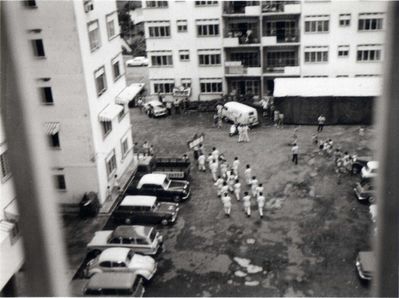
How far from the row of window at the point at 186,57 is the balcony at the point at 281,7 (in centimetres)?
305

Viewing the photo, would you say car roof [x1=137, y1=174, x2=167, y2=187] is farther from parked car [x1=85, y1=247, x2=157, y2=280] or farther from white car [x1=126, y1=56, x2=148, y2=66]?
white car [x1=126, y1=56, x2=148, y2=66]

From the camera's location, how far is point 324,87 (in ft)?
70.0

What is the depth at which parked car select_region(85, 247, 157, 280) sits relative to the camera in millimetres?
11383

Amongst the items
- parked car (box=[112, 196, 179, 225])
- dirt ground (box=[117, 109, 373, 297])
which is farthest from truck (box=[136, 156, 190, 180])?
parked car (box=[112, 196, 179, 225])

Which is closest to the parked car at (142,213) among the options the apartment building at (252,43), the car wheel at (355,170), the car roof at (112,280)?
the car roof at (112,280)

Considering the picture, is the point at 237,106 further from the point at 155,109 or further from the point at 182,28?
the point at 182,28

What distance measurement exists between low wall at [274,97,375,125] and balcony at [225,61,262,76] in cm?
318

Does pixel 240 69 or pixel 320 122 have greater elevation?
pixel 240 69

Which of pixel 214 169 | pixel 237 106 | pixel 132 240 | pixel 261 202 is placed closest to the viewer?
pixel 132 240

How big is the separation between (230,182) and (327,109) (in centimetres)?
756

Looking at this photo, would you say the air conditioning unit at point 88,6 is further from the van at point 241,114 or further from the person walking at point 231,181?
the van at point 241,114

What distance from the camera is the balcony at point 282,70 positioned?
78.5ft

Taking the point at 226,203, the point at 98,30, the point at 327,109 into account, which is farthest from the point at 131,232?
the point at 327,109

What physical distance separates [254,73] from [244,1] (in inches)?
133
